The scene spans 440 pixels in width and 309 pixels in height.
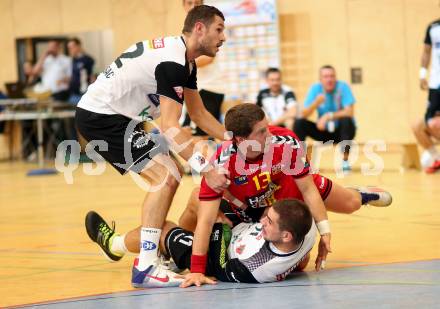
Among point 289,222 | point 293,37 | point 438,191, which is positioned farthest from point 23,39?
point 289,222

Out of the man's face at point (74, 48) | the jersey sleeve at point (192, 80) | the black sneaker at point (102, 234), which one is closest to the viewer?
the jersey sleeve at point (192, 80)

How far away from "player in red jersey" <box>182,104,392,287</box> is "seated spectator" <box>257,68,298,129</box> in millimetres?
6331

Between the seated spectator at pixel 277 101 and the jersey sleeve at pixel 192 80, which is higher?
the jersey sleeve at pixel 192 80

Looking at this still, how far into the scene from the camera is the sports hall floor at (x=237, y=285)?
4.15 metres

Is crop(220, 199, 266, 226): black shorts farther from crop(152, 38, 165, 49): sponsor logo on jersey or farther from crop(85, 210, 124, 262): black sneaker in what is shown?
crop(152, 38, 165, 49): sponsor logo on jersey

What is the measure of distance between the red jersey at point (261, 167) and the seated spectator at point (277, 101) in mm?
6431

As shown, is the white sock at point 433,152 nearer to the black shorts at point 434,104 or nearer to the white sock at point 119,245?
the black shorts at point 434,104

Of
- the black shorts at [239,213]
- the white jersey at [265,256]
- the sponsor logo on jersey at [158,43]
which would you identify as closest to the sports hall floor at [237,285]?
the white jersey at [265,256]

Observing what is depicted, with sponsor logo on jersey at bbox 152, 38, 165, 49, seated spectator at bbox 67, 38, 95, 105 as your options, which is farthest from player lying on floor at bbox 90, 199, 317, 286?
seated spectator at bbox 67, 38, 95, 105

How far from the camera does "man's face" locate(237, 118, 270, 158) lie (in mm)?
4516

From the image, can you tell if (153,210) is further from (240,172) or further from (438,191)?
(438,191)

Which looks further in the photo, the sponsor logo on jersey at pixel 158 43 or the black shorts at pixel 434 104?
the black shorts at pixel 434 104

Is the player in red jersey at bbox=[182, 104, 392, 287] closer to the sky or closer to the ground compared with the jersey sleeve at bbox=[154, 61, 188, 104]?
closer to the ground

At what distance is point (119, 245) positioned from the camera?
5.30 metres
